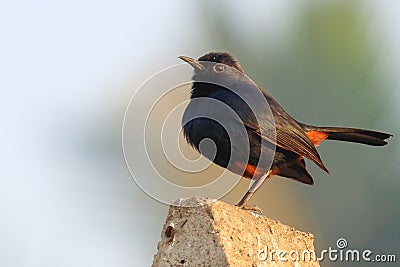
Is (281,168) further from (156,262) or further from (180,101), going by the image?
(156,262)

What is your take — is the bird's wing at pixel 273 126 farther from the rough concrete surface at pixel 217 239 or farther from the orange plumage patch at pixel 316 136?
the rough concrete surface at pixel 217 239

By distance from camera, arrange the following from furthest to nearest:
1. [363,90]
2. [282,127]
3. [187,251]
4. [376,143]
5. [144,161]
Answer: [363,90] → [376,143] → [282,127] → [144,161] → [187,251]

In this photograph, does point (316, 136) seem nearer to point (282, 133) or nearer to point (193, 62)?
point (282, 133)

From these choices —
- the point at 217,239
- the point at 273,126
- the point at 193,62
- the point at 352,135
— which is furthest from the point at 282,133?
the point at 217,239

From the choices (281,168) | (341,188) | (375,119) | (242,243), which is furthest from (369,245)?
(242,243)

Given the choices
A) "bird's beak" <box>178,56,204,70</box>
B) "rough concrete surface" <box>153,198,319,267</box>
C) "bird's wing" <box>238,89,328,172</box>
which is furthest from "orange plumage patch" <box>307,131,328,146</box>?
"rough concrete surface" <box>153,198,319,267</box>
